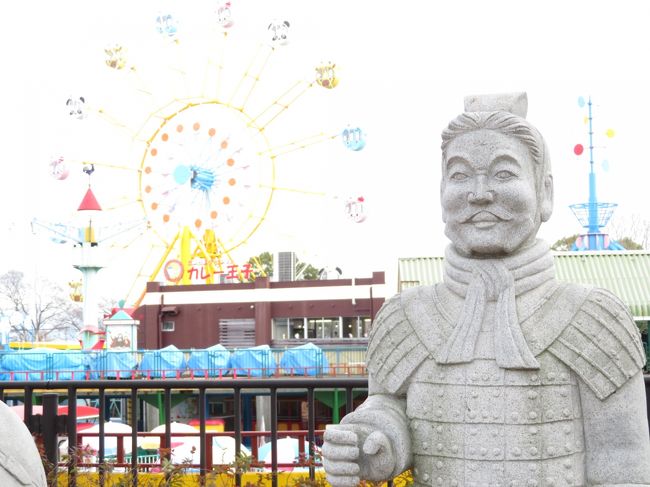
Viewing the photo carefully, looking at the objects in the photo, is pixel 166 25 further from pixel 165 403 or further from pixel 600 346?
pixel 600 346

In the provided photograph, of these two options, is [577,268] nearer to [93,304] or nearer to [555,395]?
[555,395]

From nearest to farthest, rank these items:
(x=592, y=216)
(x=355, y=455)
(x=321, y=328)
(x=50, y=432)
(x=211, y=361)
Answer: (x=355, y=455) < (x=50, y=432) < (x=211, y=361) < (x=592, y=216) < (x=321, y=328)

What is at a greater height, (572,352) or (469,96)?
(469,96)

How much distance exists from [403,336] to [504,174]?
701 mm

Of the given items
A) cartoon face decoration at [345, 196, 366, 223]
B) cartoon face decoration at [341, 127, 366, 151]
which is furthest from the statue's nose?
cartoon face decoration at [341, 127, 366, 151]

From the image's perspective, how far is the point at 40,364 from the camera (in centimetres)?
2122

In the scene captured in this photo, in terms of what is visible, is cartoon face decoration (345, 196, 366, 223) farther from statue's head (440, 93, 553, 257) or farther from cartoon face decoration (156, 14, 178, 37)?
statue's head (440, 93, 553, 257)

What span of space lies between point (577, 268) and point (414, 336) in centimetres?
1352

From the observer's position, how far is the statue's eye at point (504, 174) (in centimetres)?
309

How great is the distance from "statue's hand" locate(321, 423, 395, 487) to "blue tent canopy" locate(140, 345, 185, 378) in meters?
18.3

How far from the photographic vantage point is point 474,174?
123 inches

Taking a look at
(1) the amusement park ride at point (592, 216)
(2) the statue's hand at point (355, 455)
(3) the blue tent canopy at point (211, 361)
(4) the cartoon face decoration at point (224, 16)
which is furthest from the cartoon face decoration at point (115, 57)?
(2) the statue's hand at point (355, 455)

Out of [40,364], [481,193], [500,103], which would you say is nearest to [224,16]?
[40,364]

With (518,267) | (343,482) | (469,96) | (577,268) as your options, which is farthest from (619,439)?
(577,268)
